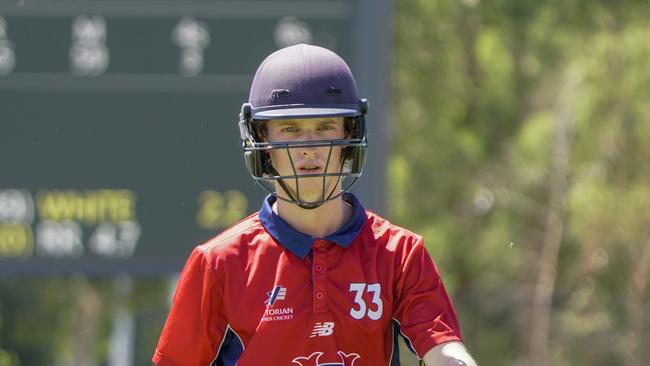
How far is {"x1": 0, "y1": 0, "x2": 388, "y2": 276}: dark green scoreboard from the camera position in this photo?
7.10 meters

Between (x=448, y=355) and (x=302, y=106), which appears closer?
(x=448, y=355)

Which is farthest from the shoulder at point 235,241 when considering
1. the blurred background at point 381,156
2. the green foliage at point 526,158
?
the green foliage at point 526,158

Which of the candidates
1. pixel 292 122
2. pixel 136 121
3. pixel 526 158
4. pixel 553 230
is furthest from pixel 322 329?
pixel 553 230

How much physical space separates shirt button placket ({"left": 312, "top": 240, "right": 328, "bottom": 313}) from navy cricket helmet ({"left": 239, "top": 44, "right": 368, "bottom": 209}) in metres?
0.10

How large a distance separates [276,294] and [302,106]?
1.44 ft

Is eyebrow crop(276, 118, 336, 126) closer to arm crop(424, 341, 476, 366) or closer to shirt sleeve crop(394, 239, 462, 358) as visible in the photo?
shirt sleeve crop(394, 239, 462, 358)

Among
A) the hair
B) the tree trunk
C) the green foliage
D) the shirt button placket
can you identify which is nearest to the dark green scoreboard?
the hair

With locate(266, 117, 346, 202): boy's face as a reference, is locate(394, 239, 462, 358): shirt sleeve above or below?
below

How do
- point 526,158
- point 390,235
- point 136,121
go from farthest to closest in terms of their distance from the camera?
point 526,158
point 136,121
point 390,235

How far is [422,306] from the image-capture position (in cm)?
342

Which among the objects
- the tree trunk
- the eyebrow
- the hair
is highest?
the eyebrow

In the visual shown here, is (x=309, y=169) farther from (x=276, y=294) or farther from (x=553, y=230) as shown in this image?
(x=553, y=230)

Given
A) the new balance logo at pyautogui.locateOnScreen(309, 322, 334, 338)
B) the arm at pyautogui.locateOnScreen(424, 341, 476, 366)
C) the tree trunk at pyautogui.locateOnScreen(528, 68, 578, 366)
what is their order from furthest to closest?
1. the tree trunk at pyautogui.locateOnScreen(528, 68, 578, 366)
2. the new balance logo at pyautogui.locateOnScreen(309, 322, 334, 338)
3. the arm at pyautogui.locateOnScreen(424, 341, 476, 366)

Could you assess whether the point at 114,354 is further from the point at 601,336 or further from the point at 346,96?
the point at 346,96
